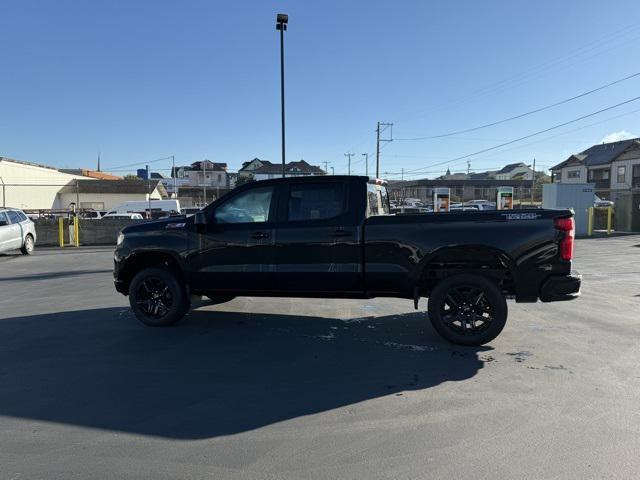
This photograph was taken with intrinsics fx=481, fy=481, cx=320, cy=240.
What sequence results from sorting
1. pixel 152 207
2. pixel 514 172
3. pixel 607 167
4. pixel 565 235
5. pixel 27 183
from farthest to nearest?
pixel 514 172 → pixel 607 167 → pixel 27 183 → pixel 152 207 → pixel 565 235

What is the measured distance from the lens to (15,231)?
54.9 feet

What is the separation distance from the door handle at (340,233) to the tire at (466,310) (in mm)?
1222

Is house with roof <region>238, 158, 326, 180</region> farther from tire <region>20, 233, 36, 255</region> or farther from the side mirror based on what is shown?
the side mirror

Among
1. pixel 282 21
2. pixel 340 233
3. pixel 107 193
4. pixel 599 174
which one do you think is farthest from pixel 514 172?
pixel 340 233

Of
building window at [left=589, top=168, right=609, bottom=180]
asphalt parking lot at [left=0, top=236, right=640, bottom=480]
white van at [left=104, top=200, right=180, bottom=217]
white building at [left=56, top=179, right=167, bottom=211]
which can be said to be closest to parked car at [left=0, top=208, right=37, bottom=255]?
asphalt parking lot at [left=0, top=236, right=640, bottom=480]

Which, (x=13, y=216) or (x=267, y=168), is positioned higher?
(x=267, y=168)

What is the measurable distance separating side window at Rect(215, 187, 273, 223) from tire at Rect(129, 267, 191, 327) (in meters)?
1.10

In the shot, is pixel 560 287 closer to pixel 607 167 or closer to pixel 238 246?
pixel 238 246

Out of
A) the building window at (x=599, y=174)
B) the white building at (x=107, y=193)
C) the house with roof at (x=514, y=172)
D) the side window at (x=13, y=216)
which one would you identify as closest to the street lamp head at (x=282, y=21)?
the side window at (x=13, y=216)

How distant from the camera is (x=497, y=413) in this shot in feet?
12.6

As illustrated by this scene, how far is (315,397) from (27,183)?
4767cm

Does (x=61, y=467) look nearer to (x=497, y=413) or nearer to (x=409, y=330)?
(x=497, y=413)

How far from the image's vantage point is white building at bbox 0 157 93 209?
38.4 m

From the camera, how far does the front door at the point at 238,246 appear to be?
6125 mm
